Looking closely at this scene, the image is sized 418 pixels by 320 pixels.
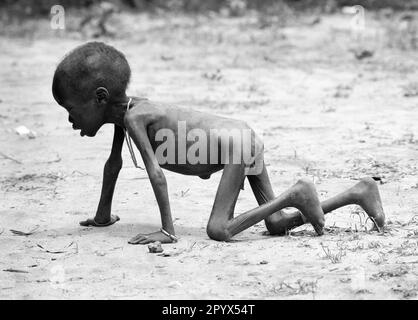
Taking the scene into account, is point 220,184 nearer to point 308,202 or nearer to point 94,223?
point 308,202

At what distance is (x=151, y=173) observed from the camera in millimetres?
4348

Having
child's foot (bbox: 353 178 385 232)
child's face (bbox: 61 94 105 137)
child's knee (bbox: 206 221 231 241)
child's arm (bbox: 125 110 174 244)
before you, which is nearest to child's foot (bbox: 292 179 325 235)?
child's foot (bbox: 353 178 385 232)

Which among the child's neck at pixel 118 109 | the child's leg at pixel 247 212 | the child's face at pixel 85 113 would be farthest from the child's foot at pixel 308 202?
the child's face at pixel 85 113

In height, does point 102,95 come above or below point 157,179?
above

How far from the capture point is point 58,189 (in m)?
5.55

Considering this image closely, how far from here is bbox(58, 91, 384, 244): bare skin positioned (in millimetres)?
4371

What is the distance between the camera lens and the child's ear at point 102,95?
446 centimetres

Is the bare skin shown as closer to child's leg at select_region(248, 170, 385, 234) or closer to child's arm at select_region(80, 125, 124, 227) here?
child's leg at select_region(248, 170, 385, 234)

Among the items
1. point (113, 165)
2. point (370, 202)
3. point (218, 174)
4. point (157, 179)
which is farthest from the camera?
point (218, 174)

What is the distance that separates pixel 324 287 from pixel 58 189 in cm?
239

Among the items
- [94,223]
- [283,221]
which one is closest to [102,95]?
[94,223]

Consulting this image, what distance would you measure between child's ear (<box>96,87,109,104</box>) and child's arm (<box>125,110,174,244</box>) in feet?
0.49

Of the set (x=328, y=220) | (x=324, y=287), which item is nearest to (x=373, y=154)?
(x=328, y=220)

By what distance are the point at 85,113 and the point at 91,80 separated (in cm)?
A: 18
